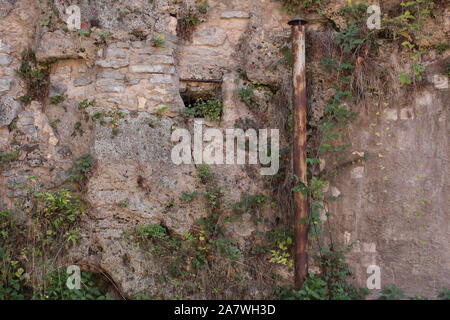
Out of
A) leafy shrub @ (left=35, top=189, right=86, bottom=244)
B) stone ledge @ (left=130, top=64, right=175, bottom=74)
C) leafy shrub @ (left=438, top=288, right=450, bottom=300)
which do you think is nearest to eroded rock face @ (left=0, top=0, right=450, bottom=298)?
stone ledge @ (left=130, top=64, right=175, bottom=74)

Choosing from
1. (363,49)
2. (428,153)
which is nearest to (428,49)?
(363,49)

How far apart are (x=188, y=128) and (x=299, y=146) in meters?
1.19

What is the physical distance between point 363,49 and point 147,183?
2.66 metres

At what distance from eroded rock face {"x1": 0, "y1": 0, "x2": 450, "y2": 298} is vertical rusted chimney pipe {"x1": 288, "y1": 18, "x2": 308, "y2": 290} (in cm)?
23

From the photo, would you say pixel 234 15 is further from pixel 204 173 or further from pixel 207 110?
pixel 204 173

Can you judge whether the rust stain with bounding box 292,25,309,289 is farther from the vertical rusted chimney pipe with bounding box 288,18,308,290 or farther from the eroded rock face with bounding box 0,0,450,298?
the eroded rock face with bounding box 0,0,450,298

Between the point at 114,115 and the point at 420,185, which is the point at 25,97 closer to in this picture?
the point at 114,115

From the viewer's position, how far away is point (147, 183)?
516cm

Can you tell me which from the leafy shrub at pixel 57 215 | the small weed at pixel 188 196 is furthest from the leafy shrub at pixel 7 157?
the small weed at pixel 188 196

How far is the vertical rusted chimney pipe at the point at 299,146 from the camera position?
4.92 metres

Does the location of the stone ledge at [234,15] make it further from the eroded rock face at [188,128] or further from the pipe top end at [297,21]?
the pipe top end at [297,21]

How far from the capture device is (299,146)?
505cm

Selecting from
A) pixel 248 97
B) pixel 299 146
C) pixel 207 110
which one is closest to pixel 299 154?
pixel 299 146
